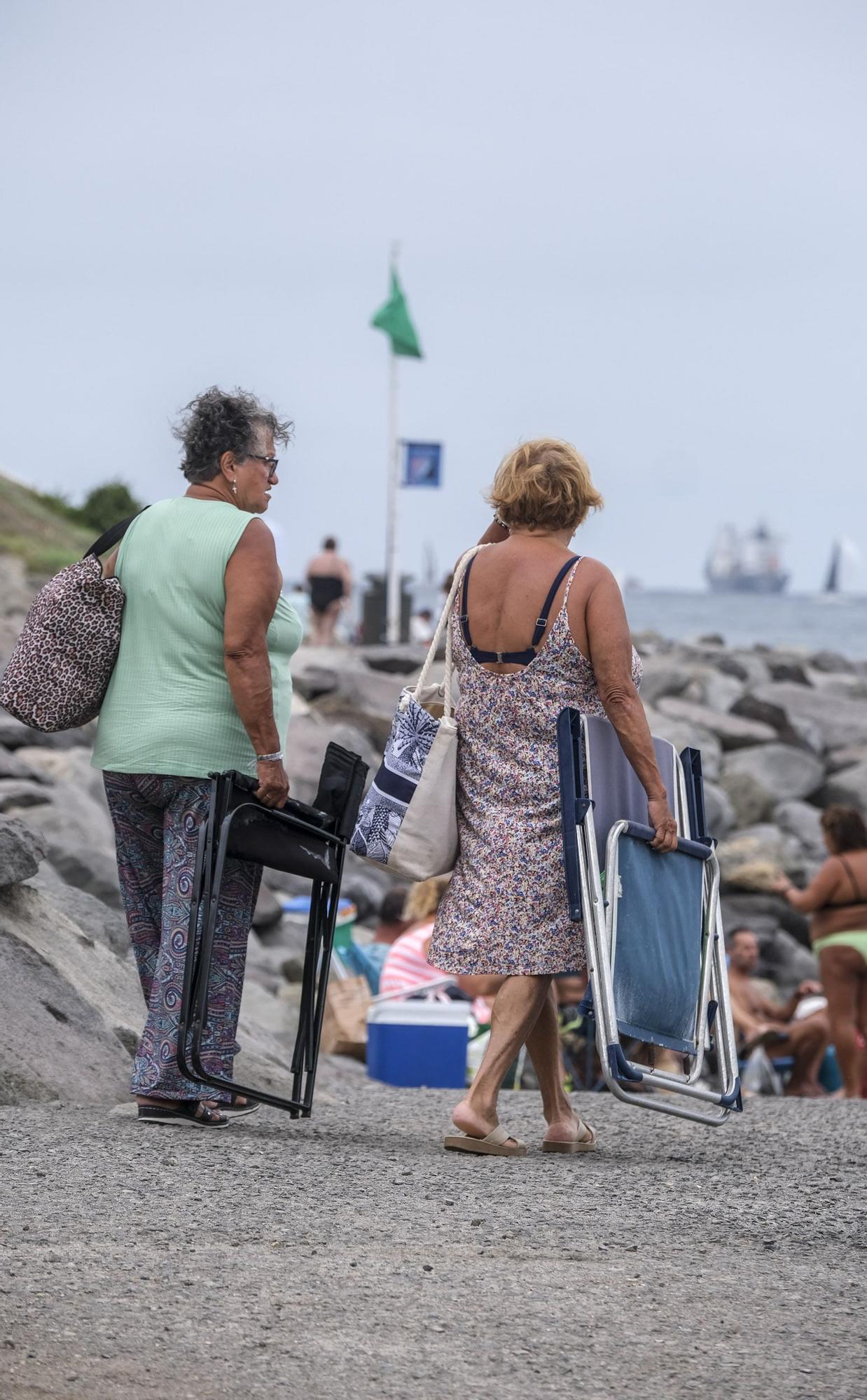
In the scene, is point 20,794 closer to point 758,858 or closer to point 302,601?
point 758,858

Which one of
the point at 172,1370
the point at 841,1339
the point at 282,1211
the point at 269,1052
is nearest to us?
the point at 172,1370

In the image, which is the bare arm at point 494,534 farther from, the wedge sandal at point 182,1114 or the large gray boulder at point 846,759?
the large gray boulder at point 846,759

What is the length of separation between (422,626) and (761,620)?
254 ft

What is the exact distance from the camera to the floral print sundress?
487 centimetres

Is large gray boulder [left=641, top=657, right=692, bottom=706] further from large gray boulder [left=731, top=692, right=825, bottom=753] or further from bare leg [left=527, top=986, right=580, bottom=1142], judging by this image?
bare leg [left=527, top=986, right=580, bottom=1142]

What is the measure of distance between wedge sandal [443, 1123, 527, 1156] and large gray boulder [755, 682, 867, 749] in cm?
2057

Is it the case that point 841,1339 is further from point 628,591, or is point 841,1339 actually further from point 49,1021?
point 628,591

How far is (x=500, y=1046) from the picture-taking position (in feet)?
16.1

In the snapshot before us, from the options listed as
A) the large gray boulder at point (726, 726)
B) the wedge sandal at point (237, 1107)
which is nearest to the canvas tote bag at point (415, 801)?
the wedge sandal at point (237, 1107)

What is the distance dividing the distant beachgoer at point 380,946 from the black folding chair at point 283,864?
4.35 metres

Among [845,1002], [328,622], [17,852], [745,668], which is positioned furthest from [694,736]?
[17,852]

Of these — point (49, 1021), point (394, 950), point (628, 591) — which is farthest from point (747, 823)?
point (628, 591)

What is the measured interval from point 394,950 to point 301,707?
30.2 feet

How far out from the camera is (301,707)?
18078 millimetres
